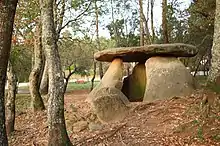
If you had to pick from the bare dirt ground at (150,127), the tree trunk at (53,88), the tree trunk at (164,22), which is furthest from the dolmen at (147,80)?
the tree trunk at (164,22)

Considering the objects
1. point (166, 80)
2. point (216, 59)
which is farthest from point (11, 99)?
point (216, 59)

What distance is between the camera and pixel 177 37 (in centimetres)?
2725

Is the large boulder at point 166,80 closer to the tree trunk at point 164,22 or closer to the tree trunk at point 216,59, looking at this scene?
the tree trunk at point 216,59

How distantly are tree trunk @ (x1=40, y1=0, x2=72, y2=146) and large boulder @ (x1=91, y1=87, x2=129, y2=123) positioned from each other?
2.12 m

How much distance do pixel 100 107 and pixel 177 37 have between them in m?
19.2

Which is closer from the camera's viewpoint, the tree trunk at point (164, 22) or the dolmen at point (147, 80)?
the dolmen at point (147, 80)

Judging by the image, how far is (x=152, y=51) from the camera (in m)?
11.4

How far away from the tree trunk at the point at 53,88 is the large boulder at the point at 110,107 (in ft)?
6.95

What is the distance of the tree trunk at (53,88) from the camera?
698 cm

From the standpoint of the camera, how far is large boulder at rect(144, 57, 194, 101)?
1022 cm

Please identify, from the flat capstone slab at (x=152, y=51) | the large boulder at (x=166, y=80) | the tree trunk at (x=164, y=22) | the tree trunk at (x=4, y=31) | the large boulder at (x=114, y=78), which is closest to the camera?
the tree trunk at (x=4, y=31)

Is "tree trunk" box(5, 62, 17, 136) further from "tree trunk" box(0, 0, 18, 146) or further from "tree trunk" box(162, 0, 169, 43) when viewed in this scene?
"tree trunk" box(162, 0, 169, 43)

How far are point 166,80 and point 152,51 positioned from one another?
1.32m

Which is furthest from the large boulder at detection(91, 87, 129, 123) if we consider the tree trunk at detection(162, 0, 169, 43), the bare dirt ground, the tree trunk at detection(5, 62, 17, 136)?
the tree trunk at detection(162, 0, 169, 43)
